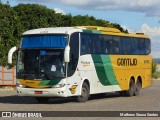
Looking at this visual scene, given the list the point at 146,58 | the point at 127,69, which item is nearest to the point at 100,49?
the point at 127,69

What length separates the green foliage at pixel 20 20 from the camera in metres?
34.3

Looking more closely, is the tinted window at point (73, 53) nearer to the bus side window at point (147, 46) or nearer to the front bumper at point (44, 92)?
the front bumper at point (44, 92)

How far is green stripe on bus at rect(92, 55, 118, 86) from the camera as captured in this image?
2591cm

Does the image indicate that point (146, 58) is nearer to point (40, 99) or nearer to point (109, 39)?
point (109, 39)

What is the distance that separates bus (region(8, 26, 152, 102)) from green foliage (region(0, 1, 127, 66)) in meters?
8.90

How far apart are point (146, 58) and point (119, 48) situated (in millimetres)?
3845

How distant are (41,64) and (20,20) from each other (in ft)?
41.9

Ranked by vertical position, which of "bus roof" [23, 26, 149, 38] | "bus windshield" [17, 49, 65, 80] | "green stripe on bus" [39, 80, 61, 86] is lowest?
"green stripe on bus" [39, 80, 61, 86]

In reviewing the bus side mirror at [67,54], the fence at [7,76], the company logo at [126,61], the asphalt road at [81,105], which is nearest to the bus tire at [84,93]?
the asphalt road at [81,105]

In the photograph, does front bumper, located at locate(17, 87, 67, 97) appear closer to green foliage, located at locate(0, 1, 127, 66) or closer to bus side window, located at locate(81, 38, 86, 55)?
bus side window, located at locate(81, 38, 86, 55)

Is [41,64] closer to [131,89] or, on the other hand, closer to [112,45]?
[112,45]

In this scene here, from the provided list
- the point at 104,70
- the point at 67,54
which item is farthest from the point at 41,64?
the point at 104,70

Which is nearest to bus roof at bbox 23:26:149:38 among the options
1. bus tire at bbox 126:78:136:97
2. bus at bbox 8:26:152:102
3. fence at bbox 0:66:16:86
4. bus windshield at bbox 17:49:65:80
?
bus at bbox 8:26:152:102

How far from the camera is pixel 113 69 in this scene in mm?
27625
